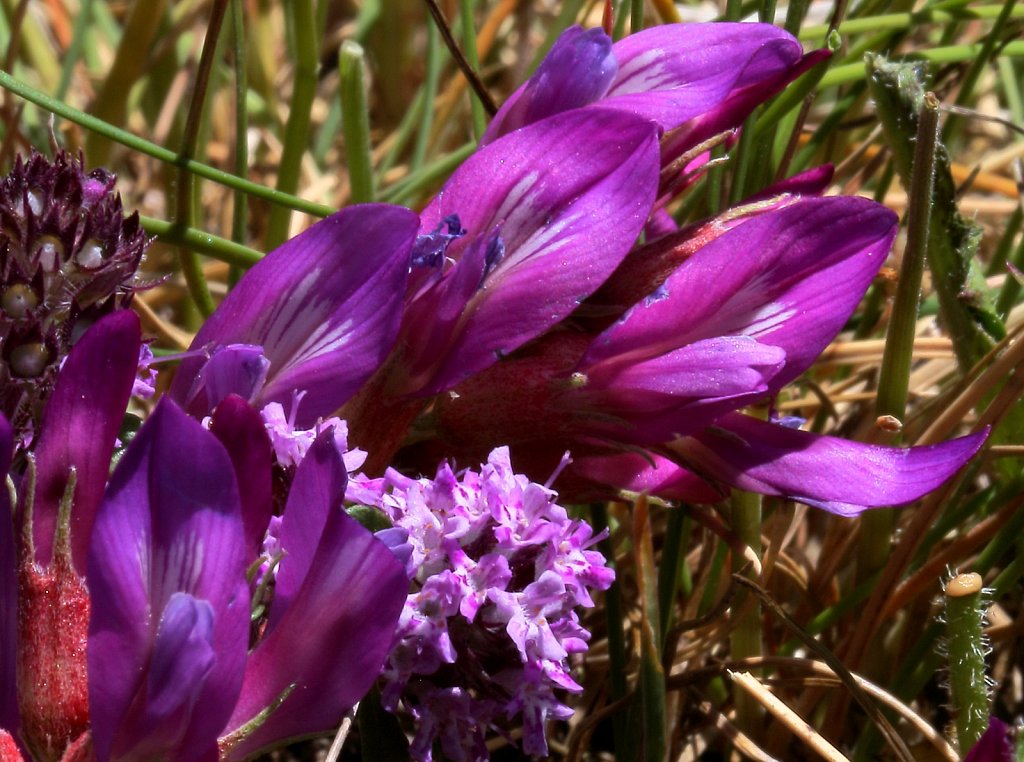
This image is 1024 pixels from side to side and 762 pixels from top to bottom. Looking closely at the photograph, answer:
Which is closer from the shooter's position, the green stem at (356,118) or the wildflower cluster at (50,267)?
the wildflower cluster at (50,267)

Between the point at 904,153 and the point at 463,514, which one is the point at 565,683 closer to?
the point at 463,514

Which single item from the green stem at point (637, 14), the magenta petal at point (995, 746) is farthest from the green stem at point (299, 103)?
the magenta petal at point (995, 746)

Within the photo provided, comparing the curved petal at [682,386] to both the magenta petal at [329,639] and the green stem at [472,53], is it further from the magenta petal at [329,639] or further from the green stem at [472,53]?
the green stem at [472,53]

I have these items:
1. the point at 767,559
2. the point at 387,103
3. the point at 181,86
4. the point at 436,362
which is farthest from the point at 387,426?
the point at 387,103

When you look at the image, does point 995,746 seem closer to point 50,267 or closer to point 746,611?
point 746,611

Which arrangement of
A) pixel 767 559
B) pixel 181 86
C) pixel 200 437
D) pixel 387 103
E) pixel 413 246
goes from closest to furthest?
pixel 200 437 < pixel 413 246 < pixel 767 559 < pixel 181 86 < pixel 387 103
